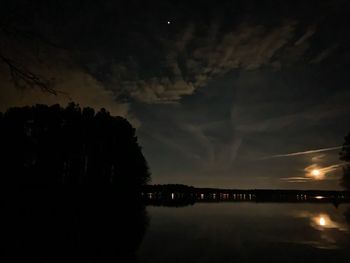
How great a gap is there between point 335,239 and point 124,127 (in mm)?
46872

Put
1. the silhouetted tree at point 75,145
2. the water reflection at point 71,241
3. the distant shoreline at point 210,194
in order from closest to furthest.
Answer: the water reflection at point 71,241 < the silhouetted tree at point 75,145 < the distant shoreline at point 210,194

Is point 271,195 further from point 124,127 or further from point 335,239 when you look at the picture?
point 335,239

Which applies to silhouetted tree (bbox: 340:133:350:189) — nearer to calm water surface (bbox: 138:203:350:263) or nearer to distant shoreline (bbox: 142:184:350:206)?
Result: distant shoreline (bbox: 142:184:350:206)

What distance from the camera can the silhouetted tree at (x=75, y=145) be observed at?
152ft

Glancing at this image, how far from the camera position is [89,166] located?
53625 mm

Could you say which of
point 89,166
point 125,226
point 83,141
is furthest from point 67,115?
point 125,226

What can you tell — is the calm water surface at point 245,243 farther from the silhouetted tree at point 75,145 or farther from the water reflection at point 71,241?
the silhouetted tree at point 75,145

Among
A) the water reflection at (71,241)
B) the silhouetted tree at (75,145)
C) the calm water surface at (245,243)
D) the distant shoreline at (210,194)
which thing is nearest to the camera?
the water reflection at (71,241)

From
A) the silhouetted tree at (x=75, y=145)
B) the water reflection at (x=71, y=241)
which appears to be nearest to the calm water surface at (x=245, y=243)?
the water reflection at (x=71, y=241)

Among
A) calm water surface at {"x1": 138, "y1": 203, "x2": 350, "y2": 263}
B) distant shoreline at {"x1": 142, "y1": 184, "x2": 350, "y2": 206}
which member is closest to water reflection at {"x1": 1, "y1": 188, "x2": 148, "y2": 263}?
calm water surface at {"x1": 138, "y1": 203, "x2": 350, "y2": 263}

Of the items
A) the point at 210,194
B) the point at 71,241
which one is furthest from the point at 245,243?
the point at 210,194

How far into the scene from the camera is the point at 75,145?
5181cm

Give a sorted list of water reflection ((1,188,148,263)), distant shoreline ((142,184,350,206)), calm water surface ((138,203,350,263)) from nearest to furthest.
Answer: water reflection ((1,188,148,263)) → calm water surface ((138,203,350,263)) → distant shoreline ((142,184,350,206))

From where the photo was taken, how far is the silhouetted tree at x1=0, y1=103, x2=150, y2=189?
152 feet
